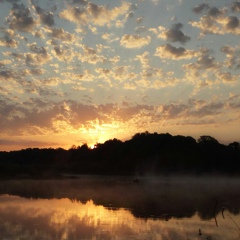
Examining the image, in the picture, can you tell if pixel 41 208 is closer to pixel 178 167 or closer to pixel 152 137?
pixel 178 167

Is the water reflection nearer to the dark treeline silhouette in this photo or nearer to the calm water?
the calm water

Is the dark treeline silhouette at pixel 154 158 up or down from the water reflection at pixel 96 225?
up

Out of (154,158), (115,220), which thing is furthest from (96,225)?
(154,158)

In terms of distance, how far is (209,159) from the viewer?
3612 inches

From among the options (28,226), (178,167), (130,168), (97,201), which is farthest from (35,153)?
(28,226)

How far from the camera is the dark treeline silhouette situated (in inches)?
3602

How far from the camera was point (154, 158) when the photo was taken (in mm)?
97938

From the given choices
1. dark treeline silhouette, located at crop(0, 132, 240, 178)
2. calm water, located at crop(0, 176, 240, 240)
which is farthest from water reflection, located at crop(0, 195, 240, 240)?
dark treeline silhouette, located at crop(0, 132, 240, 178)

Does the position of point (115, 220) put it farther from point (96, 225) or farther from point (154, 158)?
point (154, 158)

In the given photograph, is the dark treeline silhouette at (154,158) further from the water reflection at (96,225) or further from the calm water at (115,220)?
the water reflection at (96,225)

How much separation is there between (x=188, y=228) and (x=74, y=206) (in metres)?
10.3

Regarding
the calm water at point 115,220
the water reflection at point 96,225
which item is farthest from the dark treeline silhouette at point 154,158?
the water reflection at point 96,225

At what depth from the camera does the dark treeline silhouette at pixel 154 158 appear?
9150 centimetres

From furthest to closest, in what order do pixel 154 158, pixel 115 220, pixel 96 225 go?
pixel 154 158, pixel 115 220, pixel 96 225
